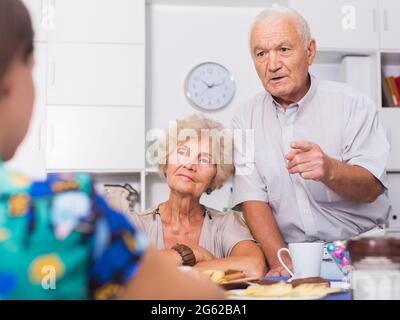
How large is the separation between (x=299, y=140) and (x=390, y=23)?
208cm

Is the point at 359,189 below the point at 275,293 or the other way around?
the other way around

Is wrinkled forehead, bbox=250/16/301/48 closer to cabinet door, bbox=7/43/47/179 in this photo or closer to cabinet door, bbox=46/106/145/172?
cabinet door, bbox=46/106/145/172

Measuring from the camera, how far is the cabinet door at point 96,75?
132 inches

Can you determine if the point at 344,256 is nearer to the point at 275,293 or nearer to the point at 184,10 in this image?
the point at 275,293

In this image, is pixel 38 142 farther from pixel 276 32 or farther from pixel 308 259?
pixel 308 259

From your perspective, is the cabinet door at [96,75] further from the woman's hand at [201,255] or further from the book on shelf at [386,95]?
the woman's hand at [201,255]

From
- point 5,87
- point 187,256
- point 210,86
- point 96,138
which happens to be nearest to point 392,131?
point 210,86

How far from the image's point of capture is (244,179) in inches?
69.6

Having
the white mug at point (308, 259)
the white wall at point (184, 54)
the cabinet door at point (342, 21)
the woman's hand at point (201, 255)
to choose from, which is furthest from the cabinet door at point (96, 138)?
the white mug at point (308, 259)

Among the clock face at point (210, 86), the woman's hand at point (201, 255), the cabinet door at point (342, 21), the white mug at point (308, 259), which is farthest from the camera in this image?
the clock face at point (210, 86)

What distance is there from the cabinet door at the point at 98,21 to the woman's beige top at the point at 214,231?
1.95 m

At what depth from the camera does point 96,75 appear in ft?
11.1

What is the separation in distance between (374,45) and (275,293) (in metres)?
2.99
